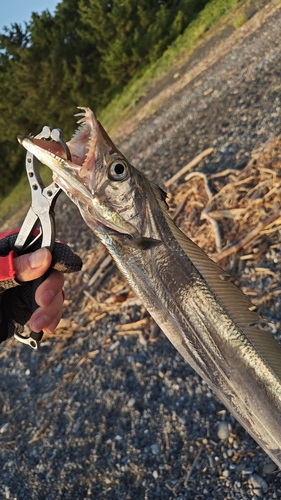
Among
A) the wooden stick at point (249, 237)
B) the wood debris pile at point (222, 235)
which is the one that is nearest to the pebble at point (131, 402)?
the wood debris pile at point (222, 235)

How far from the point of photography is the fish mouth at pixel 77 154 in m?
1.99

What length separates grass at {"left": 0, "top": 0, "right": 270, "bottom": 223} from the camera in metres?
17.9

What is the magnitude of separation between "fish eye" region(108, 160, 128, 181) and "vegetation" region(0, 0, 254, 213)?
20.7 meters

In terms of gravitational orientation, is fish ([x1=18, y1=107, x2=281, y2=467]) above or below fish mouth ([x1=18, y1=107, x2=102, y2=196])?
below

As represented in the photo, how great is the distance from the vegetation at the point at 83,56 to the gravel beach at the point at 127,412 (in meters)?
15.1

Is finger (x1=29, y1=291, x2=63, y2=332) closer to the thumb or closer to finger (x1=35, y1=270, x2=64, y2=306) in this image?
finger (x1=35, y1=270, x2=64, y2=306)

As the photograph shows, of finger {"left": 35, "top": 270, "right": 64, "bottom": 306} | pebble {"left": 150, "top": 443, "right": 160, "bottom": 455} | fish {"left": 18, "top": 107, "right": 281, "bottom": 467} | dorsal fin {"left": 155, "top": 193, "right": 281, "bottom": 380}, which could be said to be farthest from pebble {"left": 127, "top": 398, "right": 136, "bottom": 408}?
dorsal fin {"left": 155, "top": 193, "right": 281, "bottom": 380}

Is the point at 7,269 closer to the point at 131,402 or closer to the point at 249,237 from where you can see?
the point at 131,402

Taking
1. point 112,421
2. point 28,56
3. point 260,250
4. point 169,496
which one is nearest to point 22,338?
point 169,496

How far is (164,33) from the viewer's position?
23.9m

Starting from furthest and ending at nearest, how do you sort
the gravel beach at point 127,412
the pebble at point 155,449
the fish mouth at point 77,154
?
the pebble at point 155,449
the gravel beach at point 127,412
the fish mouth at point 77,154

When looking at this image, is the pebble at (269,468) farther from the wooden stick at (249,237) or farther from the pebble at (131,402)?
the wooden stick at (249,237)

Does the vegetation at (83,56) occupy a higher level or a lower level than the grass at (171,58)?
higher

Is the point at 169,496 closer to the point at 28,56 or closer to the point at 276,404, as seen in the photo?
the point at 276,404
